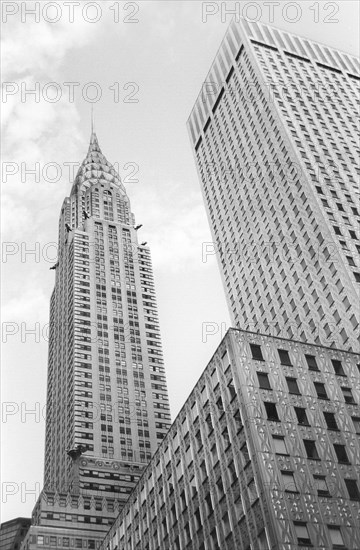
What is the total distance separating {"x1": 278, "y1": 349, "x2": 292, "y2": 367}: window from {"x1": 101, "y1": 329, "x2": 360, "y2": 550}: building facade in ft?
0.35

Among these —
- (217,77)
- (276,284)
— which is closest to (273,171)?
(276,284)

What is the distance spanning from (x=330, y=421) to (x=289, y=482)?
914cm

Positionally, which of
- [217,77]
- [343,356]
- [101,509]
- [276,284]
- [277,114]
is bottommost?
[343,356]

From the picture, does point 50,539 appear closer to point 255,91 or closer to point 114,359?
point 114,359

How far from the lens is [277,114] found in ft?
456

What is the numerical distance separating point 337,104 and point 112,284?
65.9 metres

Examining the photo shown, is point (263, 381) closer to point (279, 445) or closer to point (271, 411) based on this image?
point (271, 411)

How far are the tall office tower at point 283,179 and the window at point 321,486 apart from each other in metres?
40.7

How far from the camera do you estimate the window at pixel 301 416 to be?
61.8 m

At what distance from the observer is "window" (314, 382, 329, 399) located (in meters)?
65.6

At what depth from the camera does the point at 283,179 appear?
128875mm

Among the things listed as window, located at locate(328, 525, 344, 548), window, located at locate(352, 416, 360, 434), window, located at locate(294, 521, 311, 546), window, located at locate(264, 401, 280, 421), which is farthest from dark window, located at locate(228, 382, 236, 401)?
window, located at locate(328, 525, 344, 548)

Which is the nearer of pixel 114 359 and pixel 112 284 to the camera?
pixel 114 359

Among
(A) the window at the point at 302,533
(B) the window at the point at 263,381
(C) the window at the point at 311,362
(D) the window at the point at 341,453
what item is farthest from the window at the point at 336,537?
(C) the window at the point at 311,362
